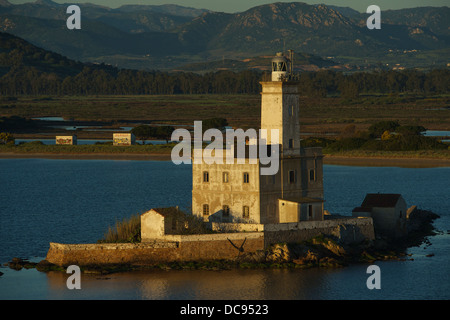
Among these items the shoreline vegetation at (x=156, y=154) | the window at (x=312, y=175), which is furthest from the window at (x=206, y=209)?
the shoreline vegetation at (x=156, y=154)

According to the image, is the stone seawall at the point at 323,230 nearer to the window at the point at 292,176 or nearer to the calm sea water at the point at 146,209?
the calm sea water at the point at 146,209

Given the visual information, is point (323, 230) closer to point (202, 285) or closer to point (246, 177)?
point (246, 177)

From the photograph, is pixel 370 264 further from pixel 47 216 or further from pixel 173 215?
pixel 47 216

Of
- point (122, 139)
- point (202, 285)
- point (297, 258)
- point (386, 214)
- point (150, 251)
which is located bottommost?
point (202, 285)

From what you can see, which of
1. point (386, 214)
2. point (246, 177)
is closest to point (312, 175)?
point (246, 177)

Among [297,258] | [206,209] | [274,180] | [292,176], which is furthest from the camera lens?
[292,176]
